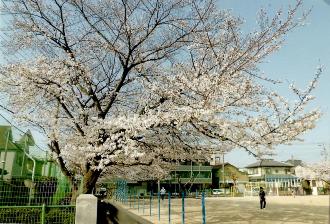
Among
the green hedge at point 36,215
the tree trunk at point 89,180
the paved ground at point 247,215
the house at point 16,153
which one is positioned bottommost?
the paved ground at point 247,215

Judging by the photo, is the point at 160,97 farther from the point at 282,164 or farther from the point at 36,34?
the point at 282,164

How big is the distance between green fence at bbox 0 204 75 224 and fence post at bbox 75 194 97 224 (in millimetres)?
533

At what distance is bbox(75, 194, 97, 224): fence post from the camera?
10266 millimetres

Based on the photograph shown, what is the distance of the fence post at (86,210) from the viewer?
33.7 ft

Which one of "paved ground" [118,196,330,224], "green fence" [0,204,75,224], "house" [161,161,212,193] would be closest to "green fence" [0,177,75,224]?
"green fence" [0,204,75,224]

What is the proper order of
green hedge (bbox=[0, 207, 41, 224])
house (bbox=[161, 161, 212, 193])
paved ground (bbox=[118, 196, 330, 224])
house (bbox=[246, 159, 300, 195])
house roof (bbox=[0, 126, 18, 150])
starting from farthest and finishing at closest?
house (bbox=[246, 159, 300, 195])
house (bbox=[161, 161, 212, 193])
paved ground (bbox=[118, 196, 330, 224])
house roof (bbox=[0, 126, 18, 150])
green hedge (bbox=[0, 207, 41, 224])

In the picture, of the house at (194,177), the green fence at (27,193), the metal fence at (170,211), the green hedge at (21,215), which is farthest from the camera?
the house at (194,177)

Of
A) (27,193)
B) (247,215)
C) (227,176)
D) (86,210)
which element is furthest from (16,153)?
(227,176)

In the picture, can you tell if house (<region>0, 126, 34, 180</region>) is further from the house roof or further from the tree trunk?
the tree trunk

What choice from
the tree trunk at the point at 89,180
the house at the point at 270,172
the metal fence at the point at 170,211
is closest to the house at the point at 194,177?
the house at the point at 270,172

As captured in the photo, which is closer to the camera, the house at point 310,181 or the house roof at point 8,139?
the house roof at point 8,139

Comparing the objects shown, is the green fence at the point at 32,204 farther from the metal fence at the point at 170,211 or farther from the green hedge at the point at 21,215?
the metal fence at the point at 170,211

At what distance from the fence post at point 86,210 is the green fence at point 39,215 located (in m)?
0.53

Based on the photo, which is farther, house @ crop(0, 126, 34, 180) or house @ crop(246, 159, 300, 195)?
house @ crop(246, 159, 300, 195)
